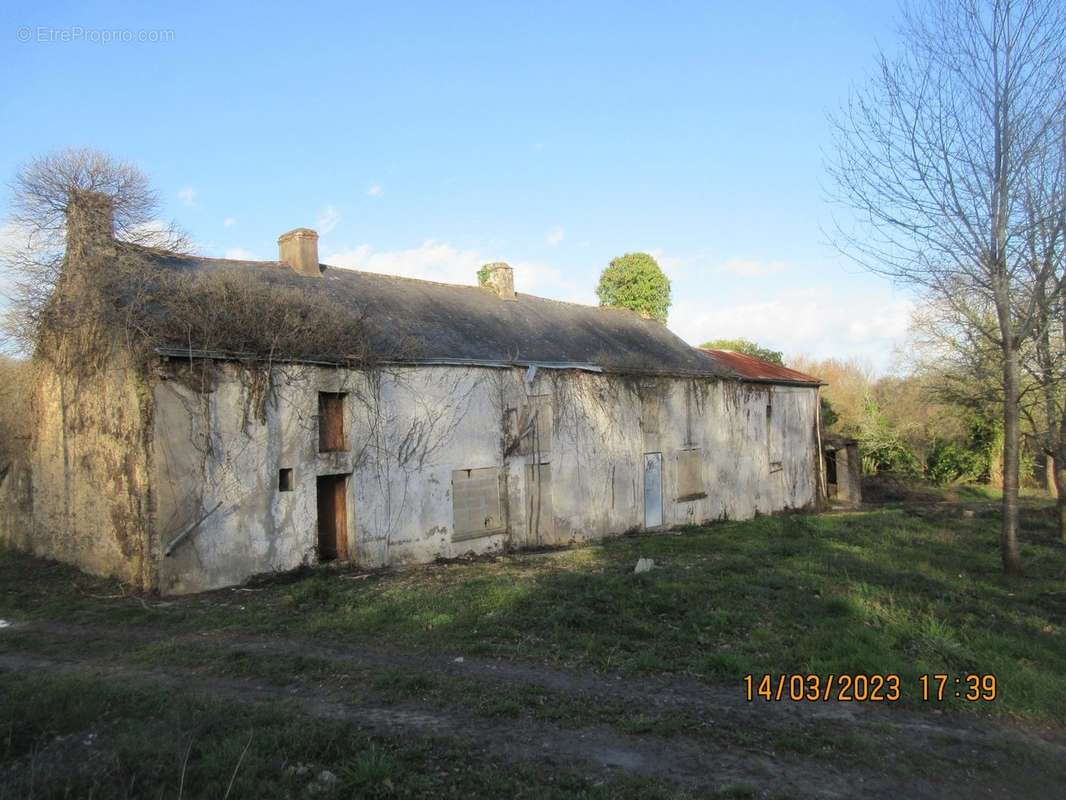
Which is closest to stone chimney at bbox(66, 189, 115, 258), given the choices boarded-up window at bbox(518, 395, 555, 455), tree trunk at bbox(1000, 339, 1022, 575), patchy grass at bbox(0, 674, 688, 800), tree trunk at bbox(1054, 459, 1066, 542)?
boarded-up window at bbox(518, 395, 555, 455)

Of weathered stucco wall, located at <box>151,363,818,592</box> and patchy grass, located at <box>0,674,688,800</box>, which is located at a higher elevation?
weathered stucco wall, located at <box>151,363,818,592</box>

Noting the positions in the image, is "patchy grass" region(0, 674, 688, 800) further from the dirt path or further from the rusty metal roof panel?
the rusty metal roof panel

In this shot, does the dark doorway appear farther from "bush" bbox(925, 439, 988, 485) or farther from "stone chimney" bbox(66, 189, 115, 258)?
"bush" bbox(925, 439, 988, 485)

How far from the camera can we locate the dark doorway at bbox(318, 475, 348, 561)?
13703 mm

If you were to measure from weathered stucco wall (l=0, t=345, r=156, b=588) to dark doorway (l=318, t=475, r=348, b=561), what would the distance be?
10.3ft

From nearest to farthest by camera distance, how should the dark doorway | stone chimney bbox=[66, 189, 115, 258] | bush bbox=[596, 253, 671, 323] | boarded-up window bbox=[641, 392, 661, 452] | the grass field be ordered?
the grass field, stone chimney bbox=[66, 189, 115, 258], the dark doorway, boarded-up window bbox=[641, 392, 661, 452], bush bbox=[596, 253, 671, 323]

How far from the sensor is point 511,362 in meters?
16.8

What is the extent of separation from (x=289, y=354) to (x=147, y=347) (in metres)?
2.37

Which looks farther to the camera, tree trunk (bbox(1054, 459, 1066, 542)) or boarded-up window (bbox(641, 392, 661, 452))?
boarded-up window (bbox(641, 392, 661, 452))

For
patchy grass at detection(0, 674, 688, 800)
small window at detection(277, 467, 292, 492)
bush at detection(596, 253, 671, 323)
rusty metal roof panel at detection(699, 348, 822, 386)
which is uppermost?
bush at detection(596, 253, 671, 323)

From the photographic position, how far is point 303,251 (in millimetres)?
17203

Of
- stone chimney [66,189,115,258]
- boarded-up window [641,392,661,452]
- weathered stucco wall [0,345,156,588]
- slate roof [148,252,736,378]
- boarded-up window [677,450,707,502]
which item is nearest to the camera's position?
→ weathered stucco wall [0,345,156,588]
